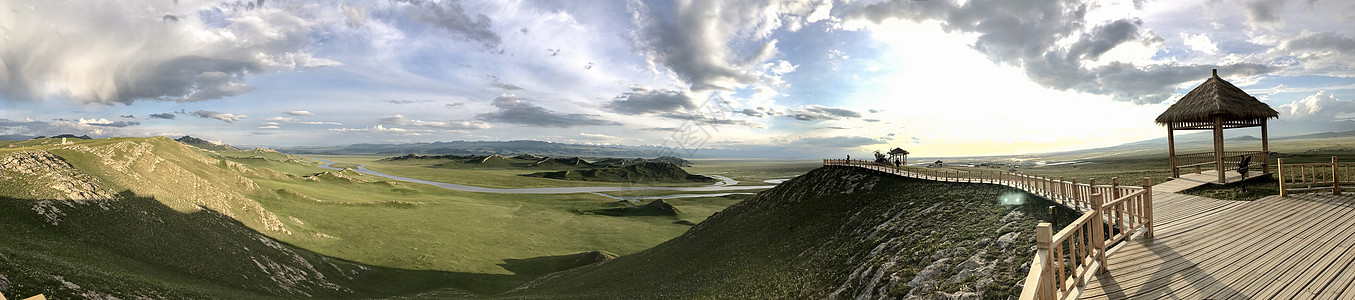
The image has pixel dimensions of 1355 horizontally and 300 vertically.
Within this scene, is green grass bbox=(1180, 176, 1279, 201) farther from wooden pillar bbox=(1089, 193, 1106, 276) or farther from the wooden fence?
wooden pillar bbox=(1089, 193, 1106, 276)

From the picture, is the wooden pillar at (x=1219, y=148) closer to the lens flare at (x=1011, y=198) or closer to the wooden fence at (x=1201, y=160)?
the wooden fence at (x=1201, y=160)

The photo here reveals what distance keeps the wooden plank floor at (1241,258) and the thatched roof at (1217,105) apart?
15.3 meters

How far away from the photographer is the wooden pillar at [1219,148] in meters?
26.2

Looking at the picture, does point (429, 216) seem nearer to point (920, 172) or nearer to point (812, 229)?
point (812, 229)

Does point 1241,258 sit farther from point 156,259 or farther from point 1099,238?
point 156,259

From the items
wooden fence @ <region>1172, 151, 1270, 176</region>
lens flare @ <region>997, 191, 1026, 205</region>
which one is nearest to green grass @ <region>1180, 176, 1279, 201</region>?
wooden fence @ <region>1172, 151, 1270, 176</region>

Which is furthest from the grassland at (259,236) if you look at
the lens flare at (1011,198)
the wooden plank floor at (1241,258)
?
the lens flare at (1011,198)

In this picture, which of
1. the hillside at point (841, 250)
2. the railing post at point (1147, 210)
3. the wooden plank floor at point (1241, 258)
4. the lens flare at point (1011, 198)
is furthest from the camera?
the lens flare at point (1011, 198)

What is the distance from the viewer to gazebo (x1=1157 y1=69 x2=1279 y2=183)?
27.9 metres

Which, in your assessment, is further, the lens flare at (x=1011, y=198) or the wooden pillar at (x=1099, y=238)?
the lens flare at (x=1011, y=198)

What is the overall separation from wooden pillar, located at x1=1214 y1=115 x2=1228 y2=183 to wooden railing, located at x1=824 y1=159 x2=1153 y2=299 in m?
5.28

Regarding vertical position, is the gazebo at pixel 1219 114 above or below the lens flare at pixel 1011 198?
above

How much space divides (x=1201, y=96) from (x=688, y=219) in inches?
2800

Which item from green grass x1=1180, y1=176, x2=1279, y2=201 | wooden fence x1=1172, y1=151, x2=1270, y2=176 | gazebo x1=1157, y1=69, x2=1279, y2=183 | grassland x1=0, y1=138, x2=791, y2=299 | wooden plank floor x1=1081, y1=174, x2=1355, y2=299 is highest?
gazebo x1=1157, y1=69, x2=1279, y2=183
